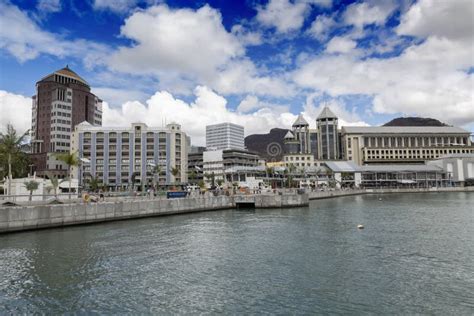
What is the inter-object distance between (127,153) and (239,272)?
14661cm

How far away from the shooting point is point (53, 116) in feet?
541

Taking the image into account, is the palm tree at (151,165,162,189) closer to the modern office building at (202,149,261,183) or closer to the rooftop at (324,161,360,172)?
the modern office building at (202,149,261,183)

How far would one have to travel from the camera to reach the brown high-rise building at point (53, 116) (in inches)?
6407

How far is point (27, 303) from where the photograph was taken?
1692 centimetres

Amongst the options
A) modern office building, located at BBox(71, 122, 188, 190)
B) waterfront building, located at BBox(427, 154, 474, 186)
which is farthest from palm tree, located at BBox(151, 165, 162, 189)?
waterfront building, located at BBox(427, 154, 474, 186)

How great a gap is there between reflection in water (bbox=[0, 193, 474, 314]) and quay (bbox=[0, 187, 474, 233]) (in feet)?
6.72

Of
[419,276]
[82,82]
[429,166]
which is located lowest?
[419,276]

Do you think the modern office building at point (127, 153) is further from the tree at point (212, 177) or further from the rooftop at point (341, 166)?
the rooftop at point (341, 166)

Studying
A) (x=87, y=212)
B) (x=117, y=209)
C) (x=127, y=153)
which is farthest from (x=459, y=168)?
(x=87, y=212)

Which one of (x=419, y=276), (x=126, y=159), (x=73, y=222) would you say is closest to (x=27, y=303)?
(x=419, y=276)

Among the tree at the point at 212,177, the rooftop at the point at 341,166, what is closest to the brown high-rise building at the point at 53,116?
the tree at the point at 212,177

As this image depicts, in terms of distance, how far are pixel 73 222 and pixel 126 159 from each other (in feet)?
397

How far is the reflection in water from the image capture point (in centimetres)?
1669

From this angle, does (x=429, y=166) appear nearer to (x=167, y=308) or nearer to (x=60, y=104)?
(x=60, y=104)
